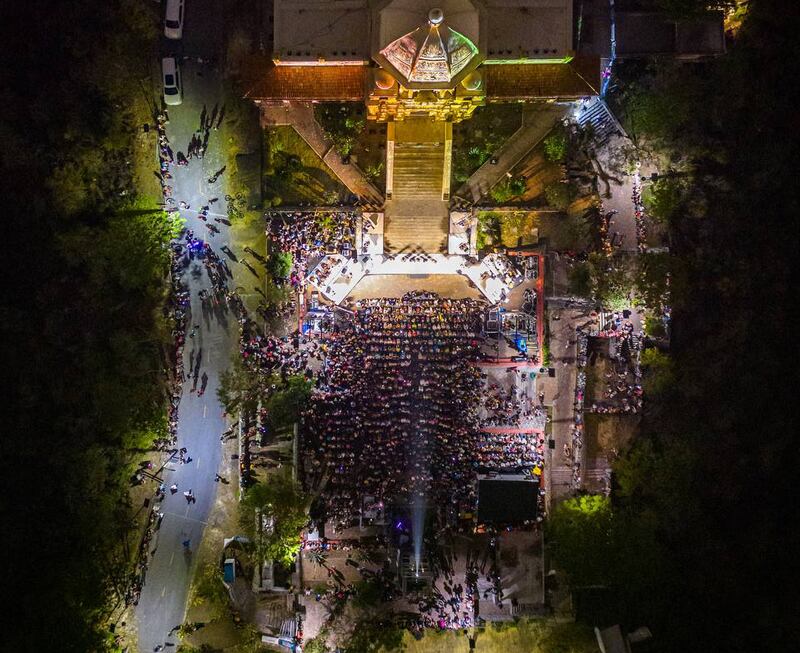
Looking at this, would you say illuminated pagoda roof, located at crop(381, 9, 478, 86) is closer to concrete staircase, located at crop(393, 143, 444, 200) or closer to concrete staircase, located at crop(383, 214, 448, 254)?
concrete staircase, located at crop(393, 143, 444, 200)

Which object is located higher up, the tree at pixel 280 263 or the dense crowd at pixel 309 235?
the dense crowd at pixel 309 235

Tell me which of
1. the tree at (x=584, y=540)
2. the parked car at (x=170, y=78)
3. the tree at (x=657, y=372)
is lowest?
the tree at (x=584, y=540)

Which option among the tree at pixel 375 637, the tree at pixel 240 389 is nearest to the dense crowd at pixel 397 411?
the tree at pixel 240 389

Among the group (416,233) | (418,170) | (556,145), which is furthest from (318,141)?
→ (556,145)

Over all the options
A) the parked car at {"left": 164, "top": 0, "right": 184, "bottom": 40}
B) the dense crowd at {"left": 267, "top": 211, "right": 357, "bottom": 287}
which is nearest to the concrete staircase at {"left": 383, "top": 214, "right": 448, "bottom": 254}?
the dense crowd at {"left": 267, "top": 211, "right": 357, "bottom": 287}

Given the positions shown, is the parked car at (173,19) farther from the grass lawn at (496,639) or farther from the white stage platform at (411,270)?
the grass lawn at (496,639)

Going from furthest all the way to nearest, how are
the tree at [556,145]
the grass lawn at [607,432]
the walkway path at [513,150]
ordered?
1. the grass lawn at [607,432]
2. the walkway path at [513,150]
3. the tree at [556,145]
